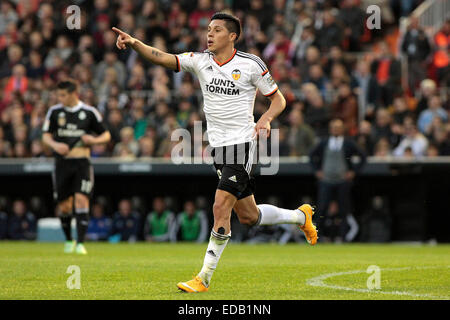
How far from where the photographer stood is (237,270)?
9.81 m

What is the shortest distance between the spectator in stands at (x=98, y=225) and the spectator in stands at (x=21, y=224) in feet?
4.05

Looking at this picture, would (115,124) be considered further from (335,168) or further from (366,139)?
(366,139)

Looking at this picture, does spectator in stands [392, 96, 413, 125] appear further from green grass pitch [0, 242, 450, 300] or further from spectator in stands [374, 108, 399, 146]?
green grass pitch [0, 242, 450, 300]

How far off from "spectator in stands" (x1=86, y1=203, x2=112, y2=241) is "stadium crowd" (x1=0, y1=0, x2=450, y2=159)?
117cm

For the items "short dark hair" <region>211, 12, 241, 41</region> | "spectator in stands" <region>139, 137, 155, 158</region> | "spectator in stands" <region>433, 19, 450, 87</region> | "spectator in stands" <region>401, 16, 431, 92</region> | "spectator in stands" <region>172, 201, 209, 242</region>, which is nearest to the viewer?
"short dark hair" <region>211, 12, 241, 41</region>

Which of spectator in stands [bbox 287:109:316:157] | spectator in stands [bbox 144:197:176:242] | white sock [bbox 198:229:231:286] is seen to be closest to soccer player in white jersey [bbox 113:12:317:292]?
white sock [bbox 198:229:231:286]

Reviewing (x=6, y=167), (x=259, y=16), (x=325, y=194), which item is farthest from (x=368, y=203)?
(x=6, y=167)

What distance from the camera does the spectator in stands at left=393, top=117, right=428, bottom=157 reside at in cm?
1706

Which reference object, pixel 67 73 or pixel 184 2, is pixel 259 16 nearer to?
pixel 184 2

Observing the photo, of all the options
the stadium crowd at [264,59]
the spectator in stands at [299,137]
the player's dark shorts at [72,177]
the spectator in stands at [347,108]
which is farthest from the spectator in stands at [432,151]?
the player's dark shorts at [72,177]

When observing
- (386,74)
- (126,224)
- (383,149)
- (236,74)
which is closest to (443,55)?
(386,74)

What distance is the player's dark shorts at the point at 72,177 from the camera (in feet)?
44.0

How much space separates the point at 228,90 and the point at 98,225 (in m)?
11.4

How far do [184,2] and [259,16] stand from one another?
85.0 inches
